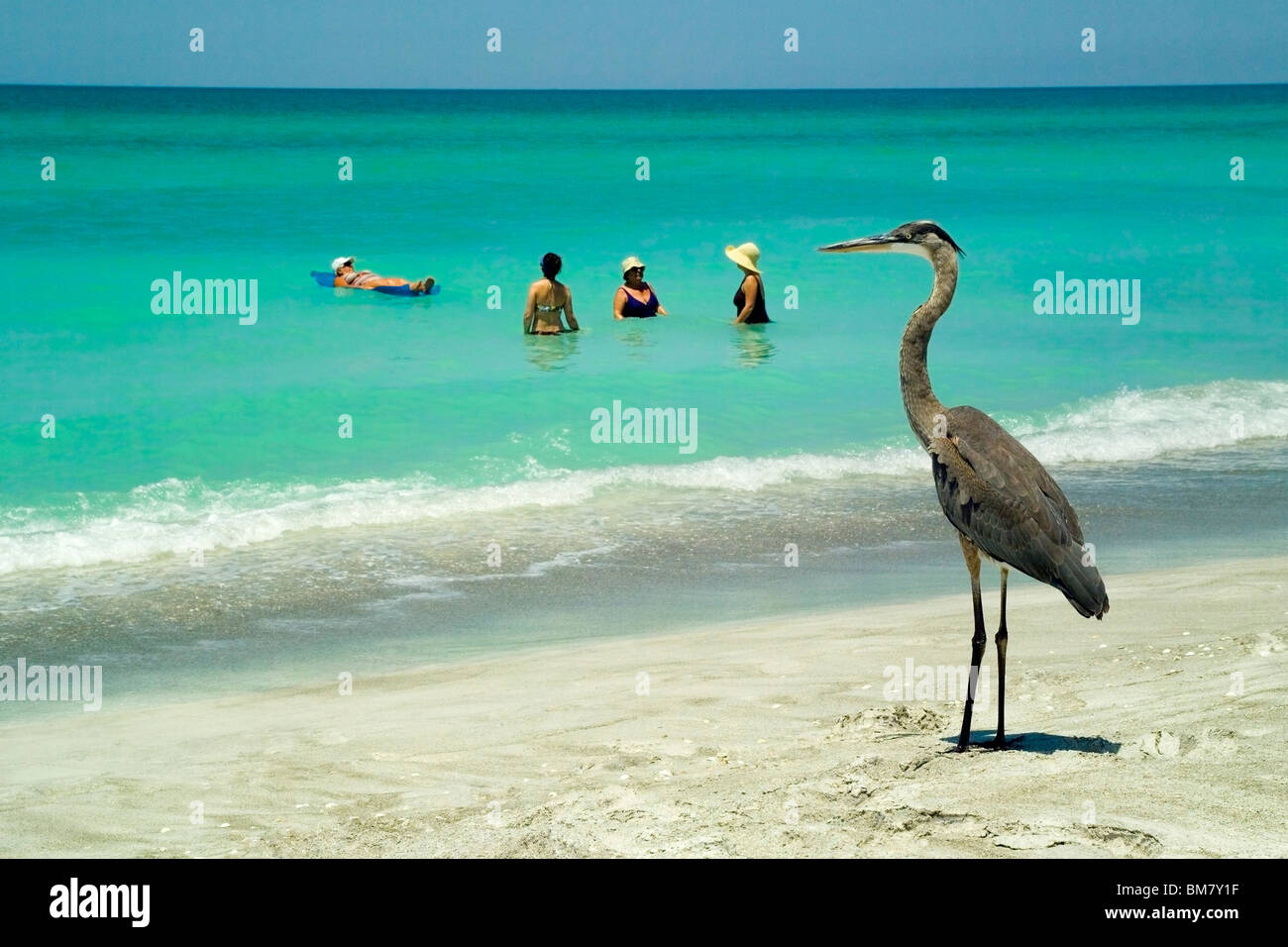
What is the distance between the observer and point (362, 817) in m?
4.91

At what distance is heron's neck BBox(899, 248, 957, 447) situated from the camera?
530 cm

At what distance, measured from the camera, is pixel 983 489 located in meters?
4.97

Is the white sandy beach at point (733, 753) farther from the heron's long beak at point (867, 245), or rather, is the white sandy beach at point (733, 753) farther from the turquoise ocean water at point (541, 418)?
the heron's long beak at point (867, 245)

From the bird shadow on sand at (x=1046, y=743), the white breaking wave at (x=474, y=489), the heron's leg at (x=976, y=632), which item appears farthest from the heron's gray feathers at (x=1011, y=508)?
the white breaking wave at (x=474, y=489)

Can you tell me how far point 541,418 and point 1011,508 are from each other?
8720 mm

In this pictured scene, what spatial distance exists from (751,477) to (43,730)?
6196mm

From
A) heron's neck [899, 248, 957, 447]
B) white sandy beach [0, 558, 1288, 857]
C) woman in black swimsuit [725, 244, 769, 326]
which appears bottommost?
white sandy beach [0, 558, 1288, 857]

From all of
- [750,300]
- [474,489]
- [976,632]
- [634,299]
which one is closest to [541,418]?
[474,489]

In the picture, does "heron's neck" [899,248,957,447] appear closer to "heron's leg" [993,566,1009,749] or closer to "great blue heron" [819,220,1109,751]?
"great blue heron" [819,220,1109,751]

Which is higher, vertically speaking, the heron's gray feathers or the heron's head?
the heron's head

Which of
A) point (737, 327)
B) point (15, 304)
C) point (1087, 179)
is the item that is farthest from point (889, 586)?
point (1087, 179)

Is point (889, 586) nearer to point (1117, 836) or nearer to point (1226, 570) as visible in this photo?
point (1226, 570)

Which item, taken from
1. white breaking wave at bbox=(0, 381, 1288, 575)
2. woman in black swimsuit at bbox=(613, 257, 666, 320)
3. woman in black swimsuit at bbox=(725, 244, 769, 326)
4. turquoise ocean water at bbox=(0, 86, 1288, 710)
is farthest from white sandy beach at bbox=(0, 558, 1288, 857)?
woman in black swimsuit at bbox=(613, 257, 666, 320)

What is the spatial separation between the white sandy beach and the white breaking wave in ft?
9.60
